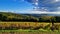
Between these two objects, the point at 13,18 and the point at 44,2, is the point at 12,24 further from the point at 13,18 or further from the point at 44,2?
the point at 44,2

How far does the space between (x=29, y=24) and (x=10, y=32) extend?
9.2 inches

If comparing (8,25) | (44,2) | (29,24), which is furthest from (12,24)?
(44,2)

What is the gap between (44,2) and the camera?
1.79 metres

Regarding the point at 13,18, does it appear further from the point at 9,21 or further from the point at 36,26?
the point at 36,26

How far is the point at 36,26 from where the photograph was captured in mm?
1782

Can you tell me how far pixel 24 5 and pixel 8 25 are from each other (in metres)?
0.29

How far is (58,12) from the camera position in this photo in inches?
70.4

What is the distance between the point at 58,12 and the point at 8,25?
1.93 ft

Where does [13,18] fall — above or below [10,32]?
above

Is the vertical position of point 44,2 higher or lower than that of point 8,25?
higher

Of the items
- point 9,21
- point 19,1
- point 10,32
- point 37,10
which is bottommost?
point 10,32

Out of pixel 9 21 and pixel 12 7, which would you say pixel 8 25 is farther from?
pixel 12 7

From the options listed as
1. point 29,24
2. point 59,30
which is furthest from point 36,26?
point 59,30

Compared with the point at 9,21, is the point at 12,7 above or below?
above
